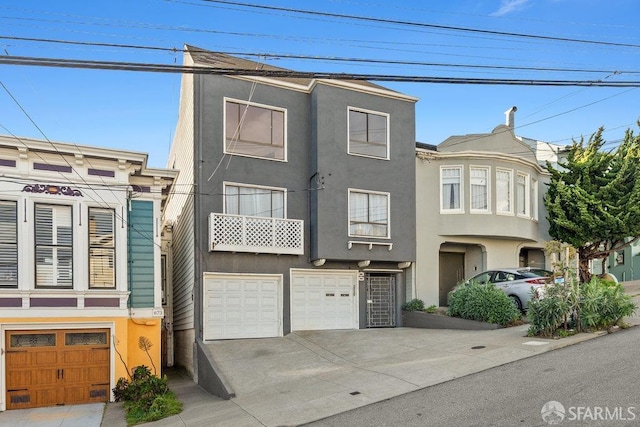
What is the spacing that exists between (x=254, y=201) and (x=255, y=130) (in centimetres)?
231

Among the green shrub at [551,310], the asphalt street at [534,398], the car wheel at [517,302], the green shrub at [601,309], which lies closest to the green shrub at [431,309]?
the car wheel at [517,302]

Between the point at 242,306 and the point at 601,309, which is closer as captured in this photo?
the point at 601,309

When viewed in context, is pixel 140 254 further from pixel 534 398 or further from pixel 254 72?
pixel 534 398

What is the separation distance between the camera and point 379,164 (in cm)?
1831

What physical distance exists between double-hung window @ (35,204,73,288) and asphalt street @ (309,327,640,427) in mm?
7942

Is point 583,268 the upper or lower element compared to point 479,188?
lower

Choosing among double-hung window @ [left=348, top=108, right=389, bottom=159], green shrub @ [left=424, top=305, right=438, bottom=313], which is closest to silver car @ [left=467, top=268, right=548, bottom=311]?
green shrub @ [left=424, top=305, right=438, bottom=313]

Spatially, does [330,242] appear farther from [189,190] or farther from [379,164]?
[189,190]

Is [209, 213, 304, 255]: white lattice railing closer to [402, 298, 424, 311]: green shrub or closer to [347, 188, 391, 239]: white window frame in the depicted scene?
[347, 188, 391, 239]: white window frame

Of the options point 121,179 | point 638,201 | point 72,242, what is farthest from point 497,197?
point 72,242

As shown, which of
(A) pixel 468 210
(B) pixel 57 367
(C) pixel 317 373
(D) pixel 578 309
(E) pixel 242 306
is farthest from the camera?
(A) pixel 468 210

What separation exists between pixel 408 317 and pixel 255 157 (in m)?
7.76

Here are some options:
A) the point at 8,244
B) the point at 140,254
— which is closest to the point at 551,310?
the point at 140,254

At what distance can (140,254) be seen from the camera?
1426 cm
